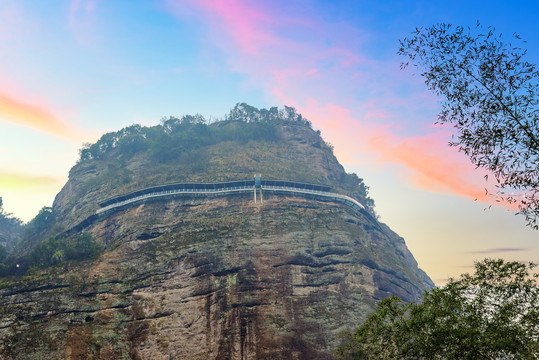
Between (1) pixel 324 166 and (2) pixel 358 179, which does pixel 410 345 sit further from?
(2) pixel 358 179

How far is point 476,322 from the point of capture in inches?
1005

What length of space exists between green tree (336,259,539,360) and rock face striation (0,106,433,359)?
40.4 metres

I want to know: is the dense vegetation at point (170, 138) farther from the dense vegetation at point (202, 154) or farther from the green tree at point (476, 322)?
the green tree at point (476, 322)

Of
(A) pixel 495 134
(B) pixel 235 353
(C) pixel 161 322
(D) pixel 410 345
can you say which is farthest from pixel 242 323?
(A) pixel 495 134

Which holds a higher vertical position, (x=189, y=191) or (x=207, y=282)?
(x=189, y=191)

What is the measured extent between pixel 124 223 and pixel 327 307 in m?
48.5


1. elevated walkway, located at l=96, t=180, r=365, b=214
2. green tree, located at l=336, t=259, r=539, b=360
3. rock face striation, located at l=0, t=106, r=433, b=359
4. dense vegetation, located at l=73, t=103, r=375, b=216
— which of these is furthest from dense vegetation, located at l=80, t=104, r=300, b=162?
green tree, located at l=336, t=259, r=539, b=360

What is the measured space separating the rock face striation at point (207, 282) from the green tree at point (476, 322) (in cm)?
4037

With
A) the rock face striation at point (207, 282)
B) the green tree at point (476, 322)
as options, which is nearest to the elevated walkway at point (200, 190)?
the rock face striation at point (207, 282)

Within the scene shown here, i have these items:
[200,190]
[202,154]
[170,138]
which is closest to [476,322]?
[200,190]

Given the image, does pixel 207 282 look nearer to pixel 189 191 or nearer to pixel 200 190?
pixel 200 190

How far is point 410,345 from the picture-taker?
2717 centimetres

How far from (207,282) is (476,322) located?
53294 millimetres

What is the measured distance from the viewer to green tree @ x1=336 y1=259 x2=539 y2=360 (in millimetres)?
23516
